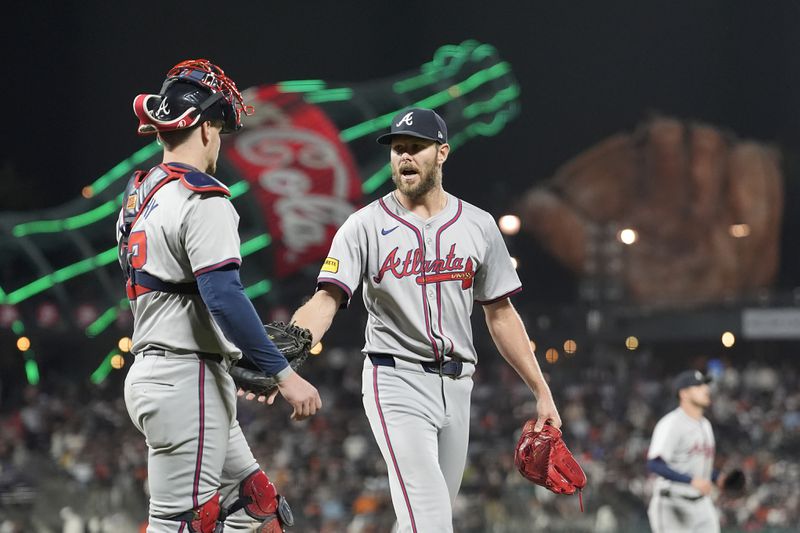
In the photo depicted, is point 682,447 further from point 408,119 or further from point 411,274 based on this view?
point 408,119

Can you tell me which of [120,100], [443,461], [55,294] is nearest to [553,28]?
[120,100]

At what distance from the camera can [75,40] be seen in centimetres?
2683

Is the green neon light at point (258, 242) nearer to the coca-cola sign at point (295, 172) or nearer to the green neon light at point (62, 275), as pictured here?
the coca-cola sign at point (295, 172)

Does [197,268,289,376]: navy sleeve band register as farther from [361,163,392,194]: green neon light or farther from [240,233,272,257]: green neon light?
[361,163,392,194]: green neon light

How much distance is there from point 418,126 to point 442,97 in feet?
87.8

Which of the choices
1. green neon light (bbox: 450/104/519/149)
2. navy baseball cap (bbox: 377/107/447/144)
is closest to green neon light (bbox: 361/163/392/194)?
green neon light (bbox: 450/104/519/149)

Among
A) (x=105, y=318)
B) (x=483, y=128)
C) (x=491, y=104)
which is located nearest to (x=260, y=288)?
(x=105, y=318)

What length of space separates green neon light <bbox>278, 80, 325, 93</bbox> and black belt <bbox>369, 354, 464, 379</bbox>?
948 inches

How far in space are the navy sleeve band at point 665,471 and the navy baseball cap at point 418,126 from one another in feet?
14.4

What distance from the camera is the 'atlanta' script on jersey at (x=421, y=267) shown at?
3.97m

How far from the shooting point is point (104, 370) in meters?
23.8

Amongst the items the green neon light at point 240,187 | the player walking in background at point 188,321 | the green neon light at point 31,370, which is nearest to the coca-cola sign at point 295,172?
the green neon light at point 240,187

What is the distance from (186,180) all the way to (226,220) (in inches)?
6.5

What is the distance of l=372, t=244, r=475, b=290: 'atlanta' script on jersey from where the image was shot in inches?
156
